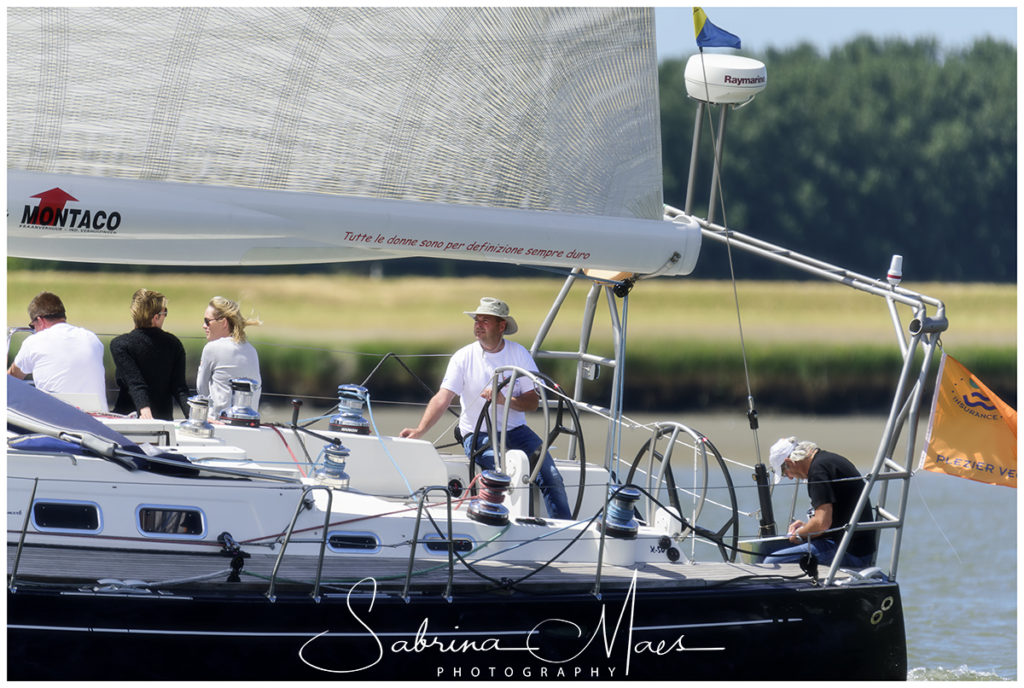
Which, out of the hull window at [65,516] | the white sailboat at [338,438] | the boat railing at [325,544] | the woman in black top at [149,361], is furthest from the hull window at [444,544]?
the woman in black top at [149,361]

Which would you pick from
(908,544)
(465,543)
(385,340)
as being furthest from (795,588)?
(385,340)

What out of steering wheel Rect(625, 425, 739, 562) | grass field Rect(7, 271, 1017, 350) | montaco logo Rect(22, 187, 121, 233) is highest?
grass field Rect(7, 271, 1017, 350)

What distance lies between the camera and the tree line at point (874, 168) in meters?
59.1

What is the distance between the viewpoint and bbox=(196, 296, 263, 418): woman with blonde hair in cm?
947

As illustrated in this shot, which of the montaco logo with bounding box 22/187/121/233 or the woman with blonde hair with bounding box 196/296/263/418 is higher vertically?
the montaco logo with bounding box 22/187/121/233

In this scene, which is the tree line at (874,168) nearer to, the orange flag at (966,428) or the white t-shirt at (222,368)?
the white t-shirt at (222,368)

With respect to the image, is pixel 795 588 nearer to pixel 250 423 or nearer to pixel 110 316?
pixel 250 423

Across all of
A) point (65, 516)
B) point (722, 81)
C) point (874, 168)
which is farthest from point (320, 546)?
point (874, 168)

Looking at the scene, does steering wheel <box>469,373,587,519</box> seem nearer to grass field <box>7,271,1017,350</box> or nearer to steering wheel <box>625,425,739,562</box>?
steering wheel <box>625,425,739,562</box>

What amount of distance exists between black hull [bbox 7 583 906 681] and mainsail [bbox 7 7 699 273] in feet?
5.85

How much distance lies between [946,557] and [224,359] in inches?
352

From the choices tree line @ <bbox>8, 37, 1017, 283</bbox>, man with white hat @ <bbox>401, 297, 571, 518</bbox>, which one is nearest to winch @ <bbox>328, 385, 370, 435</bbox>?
man with white hat @ <bbox>401, 297, 571, 518</bbox>

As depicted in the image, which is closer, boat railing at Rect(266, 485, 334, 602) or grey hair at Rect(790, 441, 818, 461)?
boat railing at Rect(266, 485, 334, 602)

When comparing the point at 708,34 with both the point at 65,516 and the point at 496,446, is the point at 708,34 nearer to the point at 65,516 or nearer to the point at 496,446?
the point at 496,446
